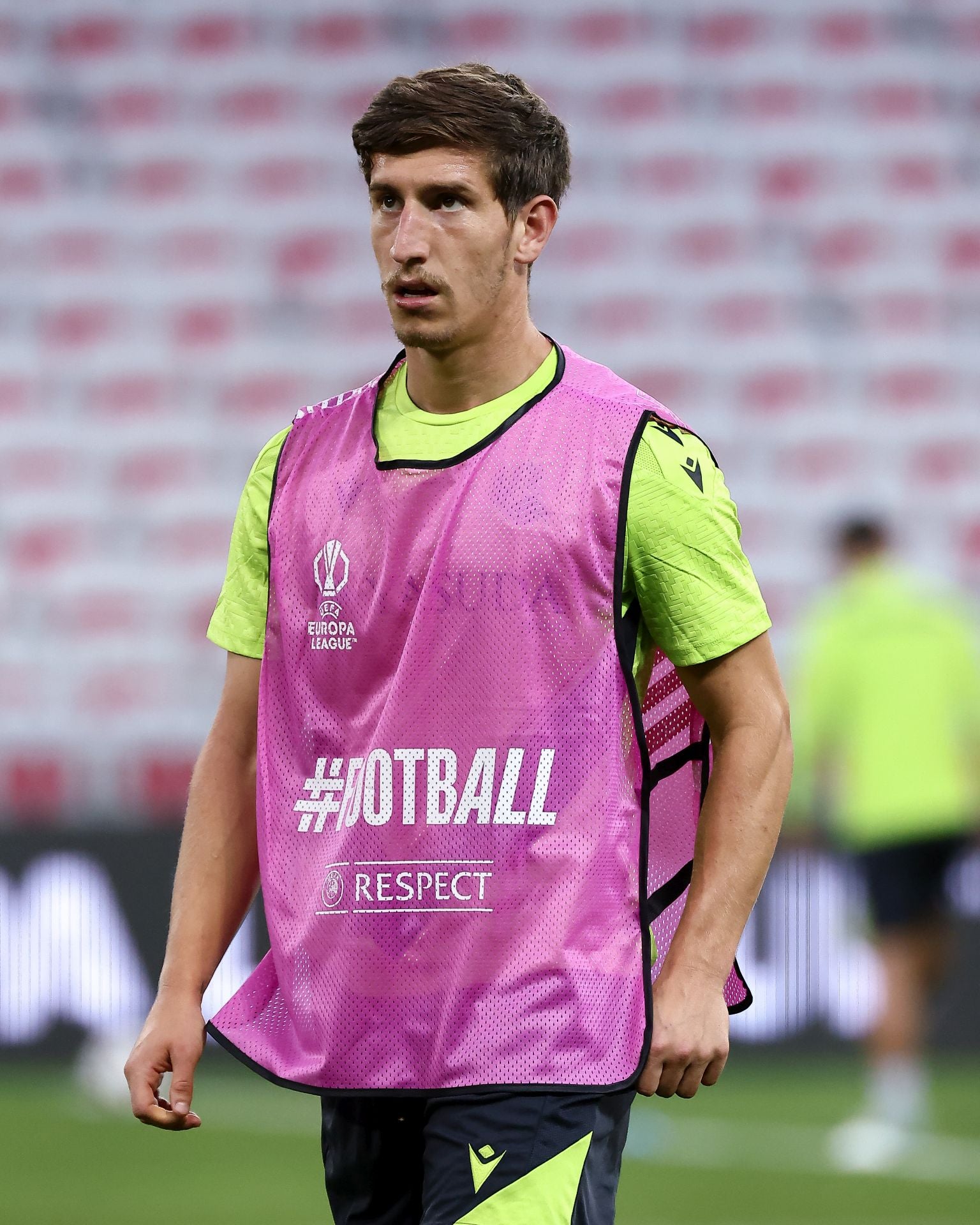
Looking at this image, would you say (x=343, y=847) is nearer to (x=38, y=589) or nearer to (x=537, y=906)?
(x=537, y=906)

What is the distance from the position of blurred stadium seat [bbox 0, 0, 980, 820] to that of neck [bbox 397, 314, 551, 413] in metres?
7.47

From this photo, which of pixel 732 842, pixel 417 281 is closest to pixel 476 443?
pixel 417 281

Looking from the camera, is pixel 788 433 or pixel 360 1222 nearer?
pixel 360 1222

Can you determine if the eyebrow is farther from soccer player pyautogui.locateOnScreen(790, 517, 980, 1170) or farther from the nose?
soccer player pyautogui.locateOnScreen(790, 517, 980, 1170)

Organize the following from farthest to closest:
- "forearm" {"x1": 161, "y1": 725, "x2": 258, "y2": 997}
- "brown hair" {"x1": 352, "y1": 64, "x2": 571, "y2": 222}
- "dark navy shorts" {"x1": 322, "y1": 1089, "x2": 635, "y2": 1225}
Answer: "forearm" {"x1": 161, "y1": 725, "x2": 258, "y2": 997} → "brown hair" {"x1": 352, "y1": 64, "x2": 571, "y2": 222} → "dark navy shorts" {"x1": 322, "y1": 1089, "x2": 635, "y2": 1225}

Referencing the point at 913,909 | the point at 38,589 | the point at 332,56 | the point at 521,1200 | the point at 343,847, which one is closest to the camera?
the point at 521,1200

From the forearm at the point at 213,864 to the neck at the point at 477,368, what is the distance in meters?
0.50

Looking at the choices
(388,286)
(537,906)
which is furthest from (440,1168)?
(388,286)

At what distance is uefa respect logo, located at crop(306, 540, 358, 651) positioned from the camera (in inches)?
102

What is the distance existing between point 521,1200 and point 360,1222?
30 cm

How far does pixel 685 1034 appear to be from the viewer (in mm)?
2445

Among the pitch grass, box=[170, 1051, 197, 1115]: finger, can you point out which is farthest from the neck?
the pitch grass

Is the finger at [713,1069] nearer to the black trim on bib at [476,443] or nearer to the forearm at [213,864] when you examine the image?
the forearm at [213,864]

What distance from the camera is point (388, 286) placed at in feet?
8.36
